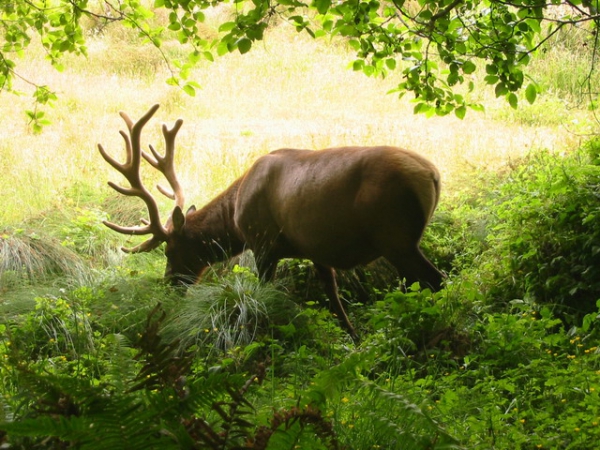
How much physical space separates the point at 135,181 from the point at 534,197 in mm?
3584

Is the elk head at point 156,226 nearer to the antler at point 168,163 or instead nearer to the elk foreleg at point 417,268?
the antler at point 168,163

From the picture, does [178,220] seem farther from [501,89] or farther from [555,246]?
[501,89]

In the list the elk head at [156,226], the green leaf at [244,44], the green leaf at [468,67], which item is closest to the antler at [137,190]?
the elk head at [156,226]

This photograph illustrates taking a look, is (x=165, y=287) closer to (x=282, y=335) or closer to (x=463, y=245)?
Answer: (x=282, y=335)

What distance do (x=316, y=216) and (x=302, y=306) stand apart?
0.85m

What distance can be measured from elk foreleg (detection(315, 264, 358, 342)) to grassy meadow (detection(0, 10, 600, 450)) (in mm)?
219

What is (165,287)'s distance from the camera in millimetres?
6035

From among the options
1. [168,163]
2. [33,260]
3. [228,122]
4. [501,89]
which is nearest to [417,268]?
[501,89]

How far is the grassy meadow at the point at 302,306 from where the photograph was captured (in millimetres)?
1775

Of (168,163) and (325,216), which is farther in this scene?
(168,163)

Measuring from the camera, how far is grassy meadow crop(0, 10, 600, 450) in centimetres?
178

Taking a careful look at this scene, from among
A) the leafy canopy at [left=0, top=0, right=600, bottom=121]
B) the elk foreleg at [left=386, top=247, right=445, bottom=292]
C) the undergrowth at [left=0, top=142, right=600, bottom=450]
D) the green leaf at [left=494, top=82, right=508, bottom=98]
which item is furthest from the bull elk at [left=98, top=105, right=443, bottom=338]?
the green leaf at [left=494, top=82, right=508, bottom=98]

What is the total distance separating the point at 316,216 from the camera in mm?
5766

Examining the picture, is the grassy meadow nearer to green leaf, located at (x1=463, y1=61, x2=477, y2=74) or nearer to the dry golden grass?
the dry golden grass
